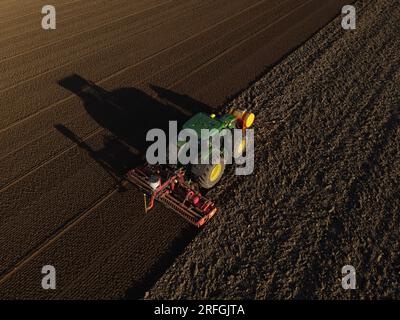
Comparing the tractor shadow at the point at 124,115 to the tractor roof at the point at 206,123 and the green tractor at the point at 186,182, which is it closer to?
the green tractor at the point at 186,182

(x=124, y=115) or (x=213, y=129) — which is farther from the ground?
(x=213, y=129)

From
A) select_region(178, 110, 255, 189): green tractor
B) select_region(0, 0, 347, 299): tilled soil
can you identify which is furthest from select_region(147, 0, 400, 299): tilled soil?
select_region(0, 0, 347, 299): tilled soil

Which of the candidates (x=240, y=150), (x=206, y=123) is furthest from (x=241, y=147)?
(x=206, y=123)

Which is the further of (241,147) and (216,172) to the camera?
(241,147)

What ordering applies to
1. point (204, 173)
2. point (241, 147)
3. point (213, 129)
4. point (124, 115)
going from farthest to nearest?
point (124, 115), point (241, 147), point (213, 129), point (204, 173)

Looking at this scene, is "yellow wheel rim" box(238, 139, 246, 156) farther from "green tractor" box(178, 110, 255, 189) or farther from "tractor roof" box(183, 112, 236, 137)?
"tractor roof" box(183, 112, 236, 137)

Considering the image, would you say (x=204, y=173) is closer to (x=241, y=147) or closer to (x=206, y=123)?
(x=206, y=123)

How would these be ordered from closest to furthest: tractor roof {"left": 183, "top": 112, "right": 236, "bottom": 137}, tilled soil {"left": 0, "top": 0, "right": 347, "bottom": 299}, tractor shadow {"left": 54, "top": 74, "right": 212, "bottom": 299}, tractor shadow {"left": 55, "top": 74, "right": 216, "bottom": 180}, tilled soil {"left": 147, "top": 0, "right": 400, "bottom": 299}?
tilled soil {"left": 147, "top": 0, "right": 400, "bottom": 299}, tilled soil {"left": 0, "top": 0, "right": 347, "bottom": 299}, tractor roof {"left": 183, "top": 112, "right": 236, "bottom": 137}, tractor shadow {"left": 54, "top": 74, "right": 212, "bottom": 299}, tractor shadow {"left": 55, "top": 74, "right": 216, "bottom": 180}
